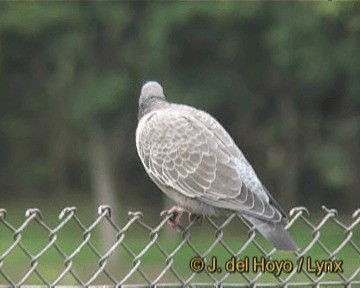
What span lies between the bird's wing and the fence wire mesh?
11cm

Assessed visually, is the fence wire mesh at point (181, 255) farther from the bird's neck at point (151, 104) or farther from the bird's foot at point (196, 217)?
the bird's neck at point (151, 104)

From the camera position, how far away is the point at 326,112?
23.6m

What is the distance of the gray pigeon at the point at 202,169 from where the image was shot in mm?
4918

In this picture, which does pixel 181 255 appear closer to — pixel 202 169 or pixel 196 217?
pixel 196 217

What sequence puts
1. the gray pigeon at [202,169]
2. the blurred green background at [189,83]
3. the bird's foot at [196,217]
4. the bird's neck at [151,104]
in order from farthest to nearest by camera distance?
the blurred green background at [189,83] < the bird's neck at [151,104] < the bird's foot at [196,217] < the gray pigeon at [202,169]

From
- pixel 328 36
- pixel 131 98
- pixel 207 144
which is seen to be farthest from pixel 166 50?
pixel 207 144

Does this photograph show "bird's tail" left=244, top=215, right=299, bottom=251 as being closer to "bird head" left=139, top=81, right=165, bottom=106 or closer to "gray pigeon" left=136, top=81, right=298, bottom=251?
"gray pigeon" left=136, top=81, right=298, bottom=251

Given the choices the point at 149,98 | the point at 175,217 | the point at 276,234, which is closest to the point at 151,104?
the point at 149,98

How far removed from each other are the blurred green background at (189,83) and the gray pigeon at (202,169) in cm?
1213

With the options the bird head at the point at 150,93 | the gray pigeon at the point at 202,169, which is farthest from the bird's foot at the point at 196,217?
the bird head at the point at 150,93

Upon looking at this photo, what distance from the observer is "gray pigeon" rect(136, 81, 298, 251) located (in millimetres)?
4918

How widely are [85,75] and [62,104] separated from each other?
9.22ft

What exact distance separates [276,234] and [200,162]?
585mm

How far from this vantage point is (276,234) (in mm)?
4723
